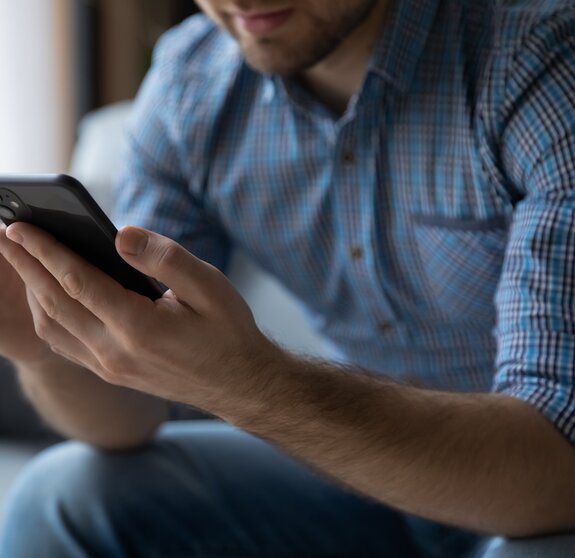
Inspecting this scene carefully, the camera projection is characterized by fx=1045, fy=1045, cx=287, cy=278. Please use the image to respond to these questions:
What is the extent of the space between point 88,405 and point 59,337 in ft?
0.98

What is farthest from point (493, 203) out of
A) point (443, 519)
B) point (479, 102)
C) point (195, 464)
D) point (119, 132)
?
point (119, 132)

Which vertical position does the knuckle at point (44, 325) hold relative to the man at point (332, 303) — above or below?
above

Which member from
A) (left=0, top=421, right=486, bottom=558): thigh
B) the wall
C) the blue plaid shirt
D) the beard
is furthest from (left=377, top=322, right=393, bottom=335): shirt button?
the wall

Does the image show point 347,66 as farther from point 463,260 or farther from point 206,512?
point 206,512

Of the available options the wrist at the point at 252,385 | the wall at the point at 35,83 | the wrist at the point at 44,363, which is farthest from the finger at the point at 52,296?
the wall at the point at 35,83

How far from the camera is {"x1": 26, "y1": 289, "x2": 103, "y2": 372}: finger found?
34.0 inches

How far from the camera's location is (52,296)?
808mm

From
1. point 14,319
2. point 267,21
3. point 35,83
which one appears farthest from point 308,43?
point 35,83

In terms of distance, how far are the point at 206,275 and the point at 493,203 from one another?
433 mm

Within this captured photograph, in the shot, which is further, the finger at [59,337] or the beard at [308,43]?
the beard at [308,43]

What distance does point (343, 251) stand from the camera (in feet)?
4.04

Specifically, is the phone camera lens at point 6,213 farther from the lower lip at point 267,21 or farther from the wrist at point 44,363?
the lower lip at point 267,21

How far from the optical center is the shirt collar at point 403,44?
3.73 ft

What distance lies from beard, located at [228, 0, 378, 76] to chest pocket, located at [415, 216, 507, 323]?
22 centimetres
